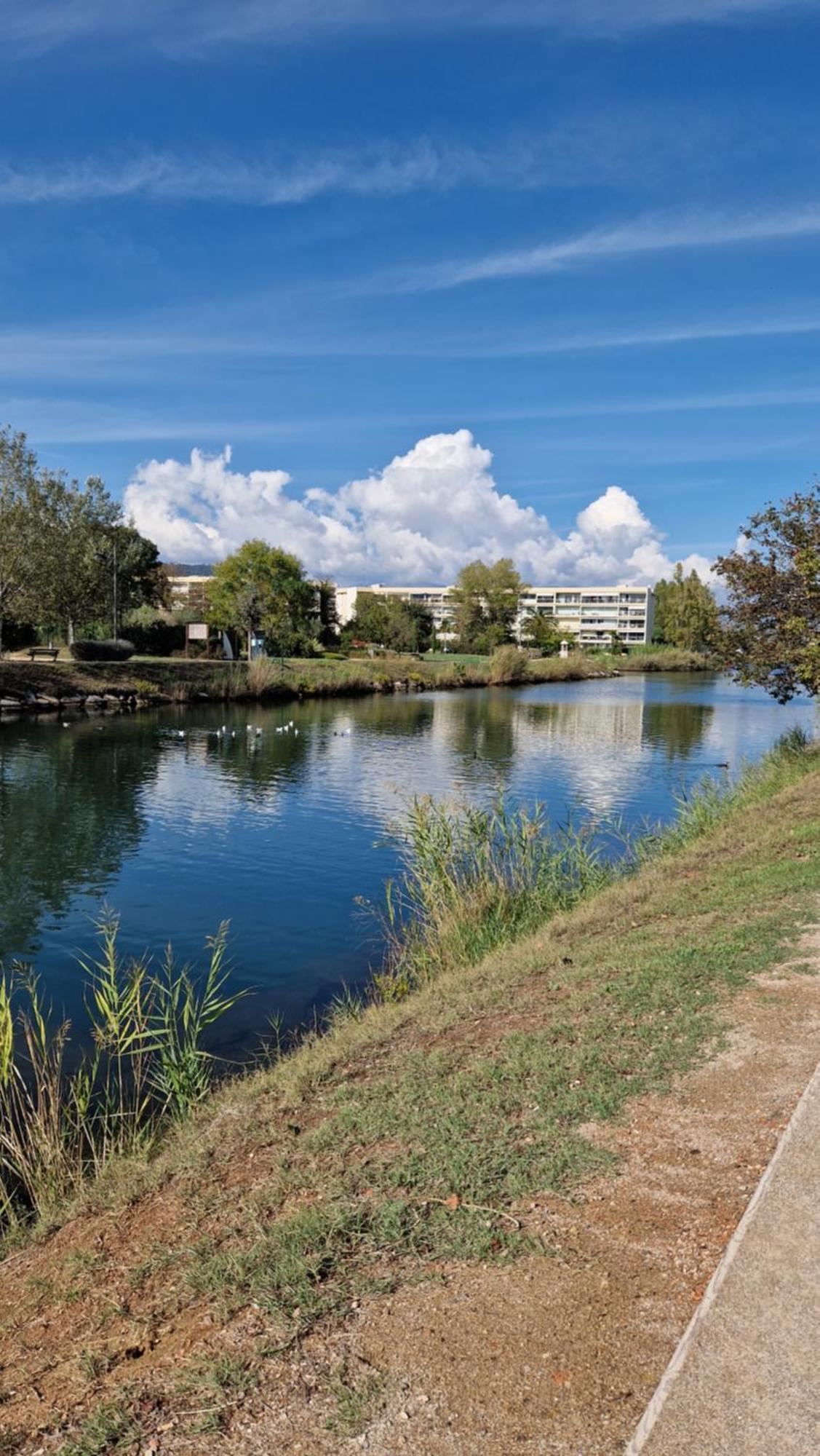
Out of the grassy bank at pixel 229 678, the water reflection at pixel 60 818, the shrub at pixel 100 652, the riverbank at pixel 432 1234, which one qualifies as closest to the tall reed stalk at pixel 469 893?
the riverbank at pixel 432 1234

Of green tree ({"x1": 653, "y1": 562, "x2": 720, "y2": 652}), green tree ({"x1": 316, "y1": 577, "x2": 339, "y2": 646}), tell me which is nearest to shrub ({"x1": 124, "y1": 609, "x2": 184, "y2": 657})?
green tree ({"x1": 316, "y1": 577, "x2": 339, "y2": 646})

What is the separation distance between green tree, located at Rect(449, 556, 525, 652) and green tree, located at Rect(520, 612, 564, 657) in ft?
22.5

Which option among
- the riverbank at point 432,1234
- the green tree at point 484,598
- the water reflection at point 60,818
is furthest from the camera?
the green tree at point 484,598

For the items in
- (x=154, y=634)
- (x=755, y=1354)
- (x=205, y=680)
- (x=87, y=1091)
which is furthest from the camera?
(x=154, y=634)

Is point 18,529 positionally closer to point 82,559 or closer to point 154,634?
point 82,559

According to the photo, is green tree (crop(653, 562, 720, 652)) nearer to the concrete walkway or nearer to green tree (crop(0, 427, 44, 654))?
green tree (crop(0, 427, 44, 654))

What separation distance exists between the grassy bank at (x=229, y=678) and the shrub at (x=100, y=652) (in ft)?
3.04

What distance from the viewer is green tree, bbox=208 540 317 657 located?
72062 millimetres

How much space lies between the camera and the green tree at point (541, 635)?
404 feet

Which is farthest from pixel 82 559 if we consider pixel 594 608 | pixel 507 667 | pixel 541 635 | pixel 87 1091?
pixel 594 608

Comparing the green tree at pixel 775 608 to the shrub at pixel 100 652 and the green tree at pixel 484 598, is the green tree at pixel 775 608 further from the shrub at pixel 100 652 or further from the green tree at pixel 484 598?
the green tree at pixel 484 598

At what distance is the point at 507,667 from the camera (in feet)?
255

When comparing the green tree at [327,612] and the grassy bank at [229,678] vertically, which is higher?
the green tree at [327,612]

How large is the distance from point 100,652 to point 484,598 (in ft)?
227
